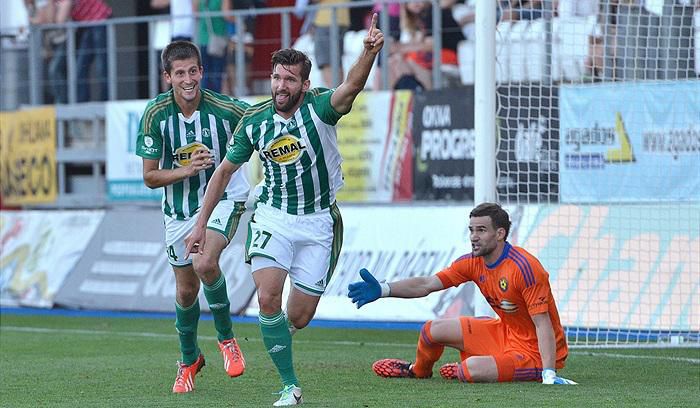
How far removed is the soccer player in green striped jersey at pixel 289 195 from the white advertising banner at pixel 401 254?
18.2 feet

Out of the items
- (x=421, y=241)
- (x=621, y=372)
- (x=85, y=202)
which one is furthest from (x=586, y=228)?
(x=85, y=202)

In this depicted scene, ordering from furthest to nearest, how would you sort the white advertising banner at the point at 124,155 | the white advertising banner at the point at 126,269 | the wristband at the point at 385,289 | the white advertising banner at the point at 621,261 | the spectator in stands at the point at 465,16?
the white advertising banner at the point at 124,155 → the white advertising banner at the point at 126,269 → the spectator in stands at the point at 465,16 → the white advertising banner at the point at 621,261 → the wristband at the point at 385,289

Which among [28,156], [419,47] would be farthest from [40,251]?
[419,47]

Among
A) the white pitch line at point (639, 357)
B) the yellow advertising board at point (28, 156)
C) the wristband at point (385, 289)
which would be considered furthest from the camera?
the yellow advertising board at point (28, 156)

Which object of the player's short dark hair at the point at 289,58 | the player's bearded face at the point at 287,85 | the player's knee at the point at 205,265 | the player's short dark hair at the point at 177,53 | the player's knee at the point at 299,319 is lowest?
the player's knee at the point at 299,319

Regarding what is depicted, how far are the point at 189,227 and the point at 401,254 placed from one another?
579 centimetres

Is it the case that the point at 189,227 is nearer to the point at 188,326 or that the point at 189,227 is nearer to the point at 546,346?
the point at 188,326

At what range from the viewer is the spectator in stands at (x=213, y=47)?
696 inches

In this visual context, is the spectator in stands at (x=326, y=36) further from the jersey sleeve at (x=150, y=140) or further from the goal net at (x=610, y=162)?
the jersey sleeve at (x=150, y=140)

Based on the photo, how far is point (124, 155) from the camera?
57.8ft

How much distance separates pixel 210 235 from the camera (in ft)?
28.2

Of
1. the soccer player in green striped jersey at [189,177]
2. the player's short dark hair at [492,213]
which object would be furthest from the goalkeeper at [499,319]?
the soccer player in green striped jersey at [189,177]

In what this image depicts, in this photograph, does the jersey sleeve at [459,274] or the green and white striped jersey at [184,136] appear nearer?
the green and white striped jersey at [184,136]

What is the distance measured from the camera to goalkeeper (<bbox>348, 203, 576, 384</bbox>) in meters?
8.38
